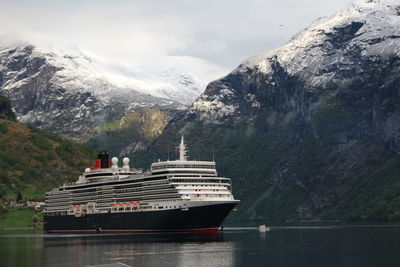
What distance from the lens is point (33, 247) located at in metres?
186

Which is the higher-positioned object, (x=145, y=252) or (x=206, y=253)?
(x=145, y=252)

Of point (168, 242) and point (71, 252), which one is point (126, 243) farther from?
point (71, 252)

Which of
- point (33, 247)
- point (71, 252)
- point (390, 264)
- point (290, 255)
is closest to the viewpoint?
point (390, 264)

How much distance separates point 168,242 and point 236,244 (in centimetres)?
1709

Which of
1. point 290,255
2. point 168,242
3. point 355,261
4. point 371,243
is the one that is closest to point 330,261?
point 355,261

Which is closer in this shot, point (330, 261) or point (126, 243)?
point (330, 261)

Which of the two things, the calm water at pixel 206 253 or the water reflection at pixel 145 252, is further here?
the water reflection at pixel 145 252

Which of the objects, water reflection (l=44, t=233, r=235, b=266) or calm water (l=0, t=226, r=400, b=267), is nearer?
calm water (l=0, t=226, r=400, b=267)

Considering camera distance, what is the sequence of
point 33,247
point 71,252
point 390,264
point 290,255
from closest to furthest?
point 390,264 → point 290,255 → point 71,252 → point 33,247

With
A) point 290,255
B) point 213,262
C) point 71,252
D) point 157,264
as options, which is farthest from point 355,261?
point 71,252

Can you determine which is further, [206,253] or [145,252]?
[145,252]

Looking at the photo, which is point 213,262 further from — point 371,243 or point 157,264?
point 371,243

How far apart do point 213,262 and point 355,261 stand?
26.4 metres

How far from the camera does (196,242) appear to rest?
19162 centimetres
